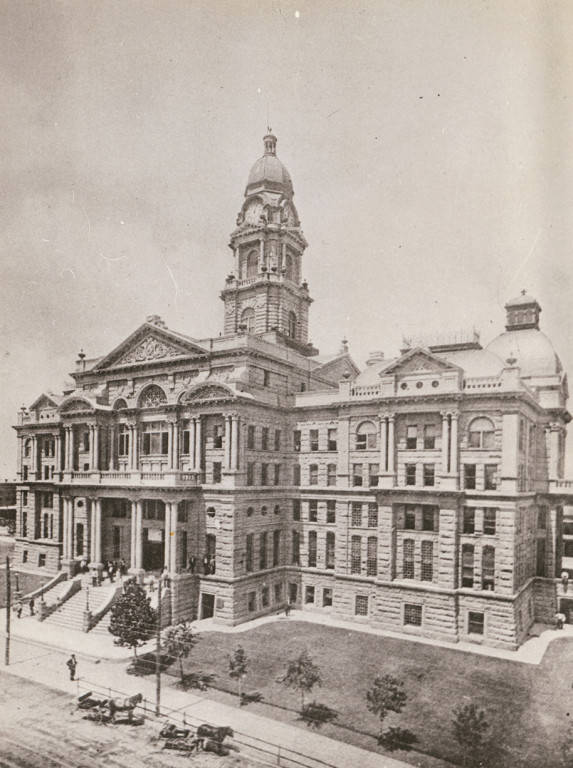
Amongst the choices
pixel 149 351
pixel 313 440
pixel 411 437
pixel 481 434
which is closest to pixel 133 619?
pixel 313 440

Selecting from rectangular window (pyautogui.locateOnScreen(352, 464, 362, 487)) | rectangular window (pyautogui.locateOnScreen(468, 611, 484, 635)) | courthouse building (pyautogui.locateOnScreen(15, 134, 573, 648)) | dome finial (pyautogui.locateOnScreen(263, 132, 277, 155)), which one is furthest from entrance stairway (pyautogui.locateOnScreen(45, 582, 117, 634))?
dome finial (pyautogui.locateOnScreen(263, 132, 277, 155))

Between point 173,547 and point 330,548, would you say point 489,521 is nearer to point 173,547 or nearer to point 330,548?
point 330,548

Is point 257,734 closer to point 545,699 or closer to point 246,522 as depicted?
point 545,699

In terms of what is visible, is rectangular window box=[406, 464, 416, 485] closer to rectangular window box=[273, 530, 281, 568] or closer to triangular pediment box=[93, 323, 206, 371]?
rectangular window box=[273, 530, 281, 568]

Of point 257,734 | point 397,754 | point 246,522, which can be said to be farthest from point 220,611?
point 397,754

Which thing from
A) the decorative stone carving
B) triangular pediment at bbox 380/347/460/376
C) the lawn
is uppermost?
the decorative stone carving

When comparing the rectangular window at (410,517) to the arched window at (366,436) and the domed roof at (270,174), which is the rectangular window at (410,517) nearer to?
the arched window at (366,436)
